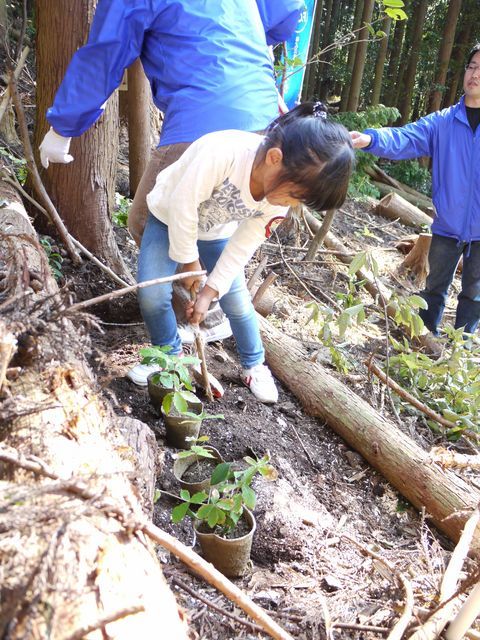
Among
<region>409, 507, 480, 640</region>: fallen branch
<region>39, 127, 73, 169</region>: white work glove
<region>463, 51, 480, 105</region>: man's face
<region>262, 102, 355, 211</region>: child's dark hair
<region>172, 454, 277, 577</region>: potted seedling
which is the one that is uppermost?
<region>463, 51, 480, 105</region>: man's face

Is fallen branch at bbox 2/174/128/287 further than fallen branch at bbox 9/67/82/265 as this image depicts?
Yes

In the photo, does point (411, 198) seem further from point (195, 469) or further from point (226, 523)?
point (226, 523)

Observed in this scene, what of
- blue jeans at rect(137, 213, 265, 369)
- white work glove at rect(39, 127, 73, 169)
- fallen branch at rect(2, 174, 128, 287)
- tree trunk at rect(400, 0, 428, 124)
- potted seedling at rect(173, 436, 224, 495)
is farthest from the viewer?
tree trunk at rect(400, 0, 428, 124)

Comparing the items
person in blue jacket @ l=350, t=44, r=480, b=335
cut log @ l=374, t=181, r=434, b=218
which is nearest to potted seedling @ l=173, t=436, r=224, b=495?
person in blue jacket @ l=350, t=44, r=480, b=335

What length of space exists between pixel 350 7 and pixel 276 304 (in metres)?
15.9

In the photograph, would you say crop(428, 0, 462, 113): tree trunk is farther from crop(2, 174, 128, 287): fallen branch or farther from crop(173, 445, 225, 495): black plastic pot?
crop(173, 445, 225, 495): black plastic pot

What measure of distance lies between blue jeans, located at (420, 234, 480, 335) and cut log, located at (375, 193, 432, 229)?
11.4ft

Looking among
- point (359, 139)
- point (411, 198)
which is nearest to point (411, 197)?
point (411, 198)

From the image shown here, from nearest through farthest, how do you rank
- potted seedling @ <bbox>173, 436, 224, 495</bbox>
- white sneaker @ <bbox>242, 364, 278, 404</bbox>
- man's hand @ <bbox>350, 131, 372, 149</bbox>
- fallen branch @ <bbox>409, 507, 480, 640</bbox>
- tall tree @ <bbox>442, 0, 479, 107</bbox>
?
fallen branch @ <bbox>409, 507, 480, 640</bbox>
potted seedling @ <bbox>173, 436, 224, 495</bbox>
white sneaker @ <bbox>242, 364, 278, 404</bbox>
man's hand @ <bbox>350, 131, 372, 149</bbox>
tall tree @ <bbox>442, 0, 479, 107</bbox>

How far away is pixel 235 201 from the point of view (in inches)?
89.8

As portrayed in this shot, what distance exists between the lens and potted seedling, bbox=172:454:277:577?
1819 millimetres

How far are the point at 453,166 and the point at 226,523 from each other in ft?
10.5

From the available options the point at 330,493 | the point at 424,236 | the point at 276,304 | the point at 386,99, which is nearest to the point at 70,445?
the point at 330,493

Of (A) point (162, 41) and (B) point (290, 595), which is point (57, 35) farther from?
(B) point (290, 595)
